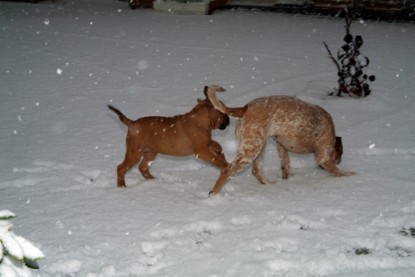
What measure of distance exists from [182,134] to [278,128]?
3.02 ft

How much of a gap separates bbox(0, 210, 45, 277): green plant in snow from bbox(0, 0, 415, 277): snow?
5.29 feet

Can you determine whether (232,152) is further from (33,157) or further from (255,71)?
(255,71)

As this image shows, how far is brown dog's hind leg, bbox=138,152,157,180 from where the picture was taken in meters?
5.16

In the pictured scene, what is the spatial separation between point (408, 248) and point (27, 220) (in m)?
3.21

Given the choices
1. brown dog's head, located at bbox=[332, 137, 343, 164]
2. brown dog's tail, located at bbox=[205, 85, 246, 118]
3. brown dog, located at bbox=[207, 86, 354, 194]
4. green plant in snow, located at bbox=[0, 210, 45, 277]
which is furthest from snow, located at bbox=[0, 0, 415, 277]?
green plant in snow, located at bbox=[0, 210, 45, 277]

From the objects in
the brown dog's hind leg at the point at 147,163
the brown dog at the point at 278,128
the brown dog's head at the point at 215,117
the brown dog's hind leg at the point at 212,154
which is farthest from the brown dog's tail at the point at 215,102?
the brown dog's hind leg at the point at 147,163

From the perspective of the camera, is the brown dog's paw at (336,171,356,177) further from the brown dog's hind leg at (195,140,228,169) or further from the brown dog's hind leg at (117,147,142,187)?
the brown dog's hind leg at (117,147,142,187)

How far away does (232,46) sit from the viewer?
426 inches

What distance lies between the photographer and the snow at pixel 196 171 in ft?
12.4

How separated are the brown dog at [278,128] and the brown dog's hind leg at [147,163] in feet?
2.71

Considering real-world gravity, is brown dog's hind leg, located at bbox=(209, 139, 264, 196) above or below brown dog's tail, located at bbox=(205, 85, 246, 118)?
below

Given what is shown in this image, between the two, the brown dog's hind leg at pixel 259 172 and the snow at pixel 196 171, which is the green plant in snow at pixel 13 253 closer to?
the snow at pixel 196 171

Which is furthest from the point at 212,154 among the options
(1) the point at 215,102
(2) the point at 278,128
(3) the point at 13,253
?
(3) the point at 13,253

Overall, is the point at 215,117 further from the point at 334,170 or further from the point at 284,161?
the point at 334,170
